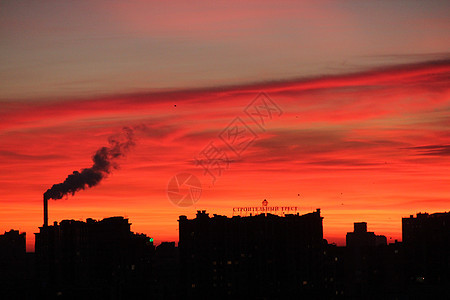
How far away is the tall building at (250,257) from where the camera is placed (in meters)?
A: 155

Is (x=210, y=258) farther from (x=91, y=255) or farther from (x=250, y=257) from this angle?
(x=91, y=255)

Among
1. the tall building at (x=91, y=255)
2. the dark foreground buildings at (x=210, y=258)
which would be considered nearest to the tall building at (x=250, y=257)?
the dark foreground buildings at (x=210, y=258)

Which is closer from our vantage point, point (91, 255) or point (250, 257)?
Answer: point (250, 257)

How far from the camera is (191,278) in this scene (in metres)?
157

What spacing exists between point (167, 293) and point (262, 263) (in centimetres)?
3295

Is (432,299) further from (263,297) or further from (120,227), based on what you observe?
(120,227)

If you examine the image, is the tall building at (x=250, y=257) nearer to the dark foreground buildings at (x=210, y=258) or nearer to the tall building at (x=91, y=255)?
the dark foreground buildings at (x=210, y=258)

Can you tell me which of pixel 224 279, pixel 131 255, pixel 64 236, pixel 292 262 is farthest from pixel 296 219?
pixel 64 236

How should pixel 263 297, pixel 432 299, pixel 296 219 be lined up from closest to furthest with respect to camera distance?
1. pixel 263 297
2. pixel 296 219
3. pixel 432 299

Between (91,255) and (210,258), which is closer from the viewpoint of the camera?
(210,258)

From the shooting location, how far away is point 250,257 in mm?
158625

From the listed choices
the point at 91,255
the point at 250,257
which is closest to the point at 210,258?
the point at 250,257

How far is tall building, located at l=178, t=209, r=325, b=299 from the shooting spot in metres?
155

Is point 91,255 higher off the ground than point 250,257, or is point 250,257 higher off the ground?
point 91,255
